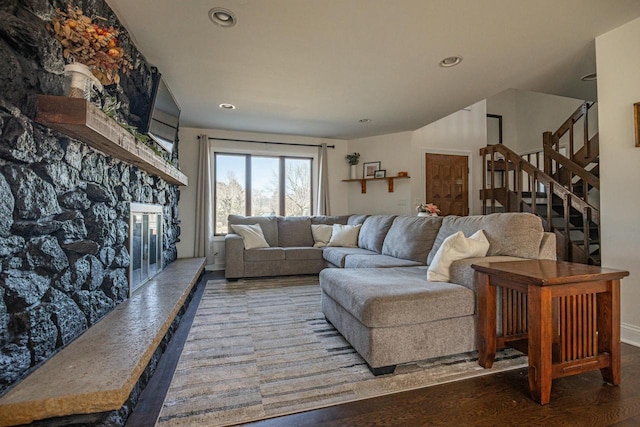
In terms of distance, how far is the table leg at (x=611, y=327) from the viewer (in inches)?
60.5

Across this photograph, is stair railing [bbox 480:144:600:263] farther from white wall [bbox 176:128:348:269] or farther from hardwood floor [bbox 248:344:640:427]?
white wall [bbox 176:128:348:269]

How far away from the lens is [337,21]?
2.03 m

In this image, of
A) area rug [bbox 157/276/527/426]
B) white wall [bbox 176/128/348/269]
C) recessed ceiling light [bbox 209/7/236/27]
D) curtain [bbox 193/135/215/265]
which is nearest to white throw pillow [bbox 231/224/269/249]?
curtain [bbox 193/135/215/265]

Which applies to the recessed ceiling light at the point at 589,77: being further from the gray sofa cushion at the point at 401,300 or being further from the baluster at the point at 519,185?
the gray sofa cushion at the point at 401,300

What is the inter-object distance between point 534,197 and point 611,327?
2.94 meters

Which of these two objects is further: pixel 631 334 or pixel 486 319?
pixel 631 334

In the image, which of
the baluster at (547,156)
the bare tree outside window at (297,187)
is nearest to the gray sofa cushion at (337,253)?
the bare tree outside window at (297,187)

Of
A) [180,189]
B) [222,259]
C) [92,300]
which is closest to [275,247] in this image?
[222,259]

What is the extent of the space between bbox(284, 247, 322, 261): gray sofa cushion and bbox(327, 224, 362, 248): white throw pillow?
28cm

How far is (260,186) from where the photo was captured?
5.17 meters

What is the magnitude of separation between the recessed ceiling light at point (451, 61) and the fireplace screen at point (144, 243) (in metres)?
2.91

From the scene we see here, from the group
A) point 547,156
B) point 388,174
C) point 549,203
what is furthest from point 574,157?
point 388,174

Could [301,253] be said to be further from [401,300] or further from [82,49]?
[82,49]

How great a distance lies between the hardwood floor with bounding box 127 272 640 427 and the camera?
1316 millimetres
